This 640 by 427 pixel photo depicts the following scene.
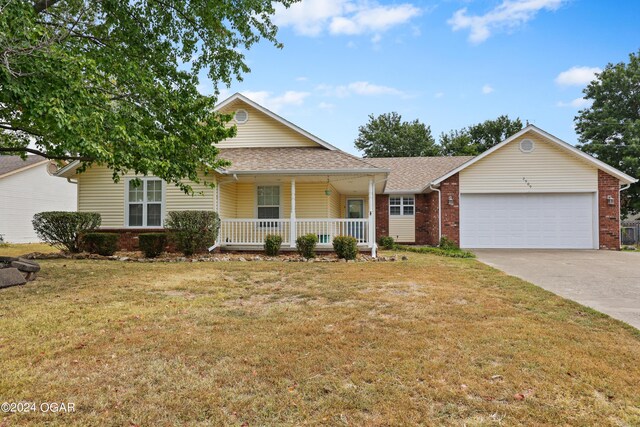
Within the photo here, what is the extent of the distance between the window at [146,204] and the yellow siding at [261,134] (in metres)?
3.55

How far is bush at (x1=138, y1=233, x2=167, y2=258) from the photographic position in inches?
444

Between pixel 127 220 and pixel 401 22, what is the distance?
12582 millimetres

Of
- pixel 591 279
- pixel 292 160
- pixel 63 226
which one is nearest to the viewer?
pixel 591 279

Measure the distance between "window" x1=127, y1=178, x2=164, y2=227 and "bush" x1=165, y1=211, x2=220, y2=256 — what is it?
171 cm

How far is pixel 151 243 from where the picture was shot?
11273mm

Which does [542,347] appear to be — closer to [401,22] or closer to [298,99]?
[401,22]

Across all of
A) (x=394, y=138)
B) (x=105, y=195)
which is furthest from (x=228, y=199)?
(x=394, y=138)

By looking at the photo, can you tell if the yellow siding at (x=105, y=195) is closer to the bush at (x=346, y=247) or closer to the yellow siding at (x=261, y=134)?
the yellow siding at (x=261, y=134)

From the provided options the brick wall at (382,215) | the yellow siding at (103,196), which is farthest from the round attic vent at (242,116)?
the brick wall at (382,215)

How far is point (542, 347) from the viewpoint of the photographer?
380 cm

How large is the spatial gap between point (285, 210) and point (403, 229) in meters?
7.40

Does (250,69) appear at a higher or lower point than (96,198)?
higher

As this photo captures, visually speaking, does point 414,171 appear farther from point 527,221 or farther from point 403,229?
point 527,221

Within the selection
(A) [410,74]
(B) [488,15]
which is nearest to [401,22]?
(B) [488,15]
